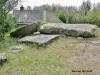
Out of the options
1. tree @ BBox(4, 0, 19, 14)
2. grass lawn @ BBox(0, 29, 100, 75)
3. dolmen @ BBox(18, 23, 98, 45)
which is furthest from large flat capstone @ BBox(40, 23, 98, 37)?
tree @ BBox(4, 0, 19, 14)

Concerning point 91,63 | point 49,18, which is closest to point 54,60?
point 91,63

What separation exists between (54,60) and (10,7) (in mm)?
3660

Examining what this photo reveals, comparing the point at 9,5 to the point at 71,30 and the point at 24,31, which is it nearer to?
the point at 24,31

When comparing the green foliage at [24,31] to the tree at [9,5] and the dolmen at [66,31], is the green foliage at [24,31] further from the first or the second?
the tree at [9,5]

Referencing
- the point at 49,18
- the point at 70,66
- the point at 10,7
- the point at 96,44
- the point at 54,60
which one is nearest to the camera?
the point at 70,66

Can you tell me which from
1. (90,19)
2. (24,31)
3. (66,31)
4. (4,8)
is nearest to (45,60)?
(66,31)

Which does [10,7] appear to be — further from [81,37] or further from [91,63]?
[91,63]

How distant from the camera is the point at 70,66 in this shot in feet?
14.6

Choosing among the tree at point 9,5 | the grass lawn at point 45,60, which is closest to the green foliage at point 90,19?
the tree at point 9,5

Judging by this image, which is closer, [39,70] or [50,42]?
[39,70]

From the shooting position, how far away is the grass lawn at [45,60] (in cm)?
423

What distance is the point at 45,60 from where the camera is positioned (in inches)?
189

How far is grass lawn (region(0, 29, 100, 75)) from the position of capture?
4230 mm

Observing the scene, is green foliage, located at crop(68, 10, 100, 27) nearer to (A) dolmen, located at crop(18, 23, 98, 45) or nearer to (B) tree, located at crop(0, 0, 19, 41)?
(A) dolmen, located at crop(18, 23, 98, 45)
